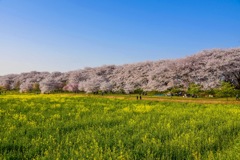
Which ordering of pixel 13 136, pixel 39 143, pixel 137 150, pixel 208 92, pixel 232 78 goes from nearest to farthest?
pixel 137 150 → pixel 39 143 → pixel 13 136 → pixel 232 78 → pixel 208 92

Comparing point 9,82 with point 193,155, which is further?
point 9,82

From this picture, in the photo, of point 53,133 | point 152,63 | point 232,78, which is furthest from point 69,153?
point 152,63

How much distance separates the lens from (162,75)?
74.9 meters

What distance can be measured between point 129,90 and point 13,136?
7448 centimetres

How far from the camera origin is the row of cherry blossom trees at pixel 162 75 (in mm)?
59219

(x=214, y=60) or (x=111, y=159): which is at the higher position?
(x=214, y=60)

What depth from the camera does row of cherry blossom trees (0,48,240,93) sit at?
2331 inches

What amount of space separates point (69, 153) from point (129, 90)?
252 ft

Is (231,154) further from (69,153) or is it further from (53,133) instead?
(53,133)

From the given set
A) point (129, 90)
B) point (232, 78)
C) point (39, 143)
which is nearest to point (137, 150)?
point (39, 143)

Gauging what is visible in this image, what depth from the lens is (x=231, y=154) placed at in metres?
7.29

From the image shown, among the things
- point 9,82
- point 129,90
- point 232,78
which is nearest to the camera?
point 232,78

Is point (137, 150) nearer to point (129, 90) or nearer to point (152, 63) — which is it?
point (129, 90)

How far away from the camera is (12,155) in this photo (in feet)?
24.7
